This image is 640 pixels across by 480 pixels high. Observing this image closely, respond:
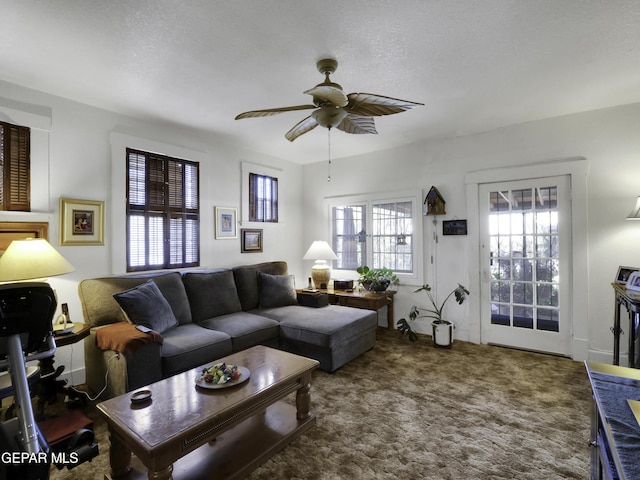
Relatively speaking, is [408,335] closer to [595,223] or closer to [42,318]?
[595,223]

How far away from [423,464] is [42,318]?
7.20 ft

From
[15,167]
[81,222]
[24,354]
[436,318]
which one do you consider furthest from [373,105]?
[436,318]

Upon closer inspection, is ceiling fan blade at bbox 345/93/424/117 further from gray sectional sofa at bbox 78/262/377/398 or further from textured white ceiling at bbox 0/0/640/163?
gray sectional sofa at bbox 78/262/377/398

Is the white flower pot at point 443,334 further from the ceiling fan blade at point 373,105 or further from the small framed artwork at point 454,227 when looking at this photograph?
the ceiling fan blade at point 373,105

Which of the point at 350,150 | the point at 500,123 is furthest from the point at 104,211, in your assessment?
the point at 500,123

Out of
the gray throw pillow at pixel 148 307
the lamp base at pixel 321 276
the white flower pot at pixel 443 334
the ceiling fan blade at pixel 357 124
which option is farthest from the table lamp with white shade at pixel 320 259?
the ceiling fan blade at pixel 357 124

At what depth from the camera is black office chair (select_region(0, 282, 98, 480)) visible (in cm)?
143

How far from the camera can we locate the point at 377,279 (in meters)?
4.35

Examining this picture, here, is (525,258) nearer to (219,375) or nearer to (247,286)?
(247,286)

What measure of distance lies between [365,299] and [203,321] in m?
1.95

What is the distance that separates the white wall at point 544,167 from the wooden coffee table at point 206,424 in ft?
8.83

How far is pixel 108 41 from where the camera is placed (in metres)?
2.14

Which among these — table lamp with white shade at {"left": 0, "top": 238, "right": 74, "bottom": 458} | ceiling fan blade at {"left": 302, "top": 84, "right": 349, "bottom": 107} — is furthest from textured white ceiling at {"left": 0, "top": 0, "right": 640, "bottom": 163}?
table lamp with white shade at {"left": 0, "top": 238, "right": 74, "bottom": 458}

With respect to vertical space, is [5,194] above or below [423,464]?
above
